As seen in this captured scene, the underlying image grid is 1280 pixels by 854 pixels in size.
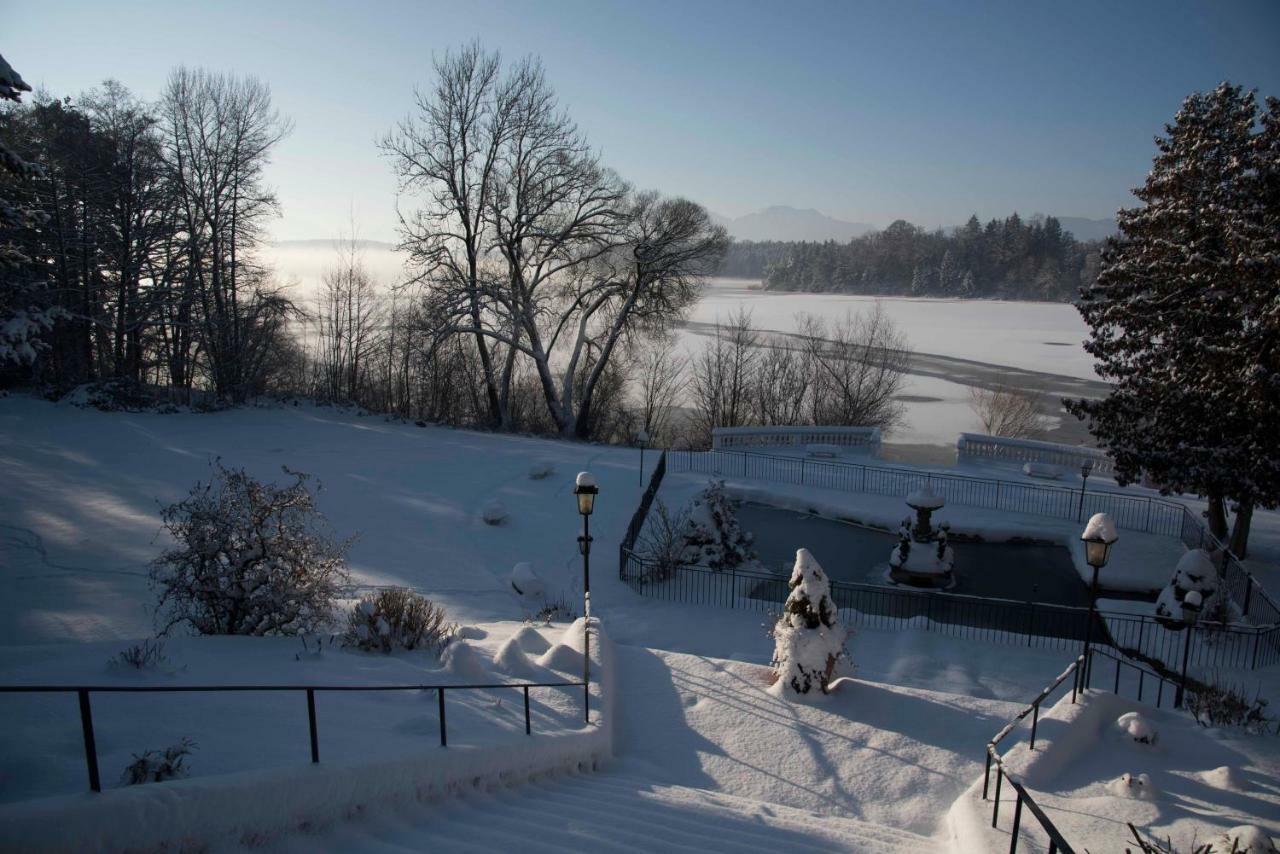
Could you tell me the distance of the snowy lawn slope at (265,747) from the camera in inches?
172

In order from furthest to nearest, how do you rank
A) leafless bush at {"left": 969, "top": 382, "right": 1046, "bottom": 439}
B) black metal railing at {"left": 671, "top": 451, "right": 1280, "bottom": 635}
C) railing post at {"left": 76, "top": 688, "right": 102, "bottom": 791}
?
leafless bush at {"left": 969, "top": 382, "right": 1046, "bottom": 439} → black metal railing at {"left": 671, "top": 451, "right": 1280, "bottom": 635} → railing post at {"left": 76, "top": 688, "right": 102, "bottom": 791}

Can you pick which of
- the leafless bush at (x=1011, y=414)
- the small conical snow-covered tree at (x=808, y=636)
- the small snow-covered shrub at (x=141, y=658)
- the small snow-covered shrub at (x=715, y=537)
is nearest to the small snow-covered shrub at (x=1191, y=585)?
the small conical snow-covered tree at (x=808, y=636)

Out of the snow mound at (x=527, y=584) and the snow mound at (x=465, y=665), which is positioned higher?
the snow mound at (x=465, y=665)

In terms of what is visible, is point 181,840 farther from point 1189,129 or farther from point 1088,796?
point 1189,129

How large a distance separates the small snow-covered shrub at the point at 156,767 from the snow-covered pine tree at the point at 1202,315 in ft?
53.4

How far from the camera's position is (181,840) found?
4477 millimetres

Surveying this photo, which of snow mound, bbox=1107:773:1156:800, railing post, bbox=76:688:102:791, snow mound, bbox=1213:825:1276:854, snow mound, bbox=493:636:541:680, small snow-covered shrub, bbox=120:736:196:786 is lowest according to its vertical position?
snow mound, bbox=1107:773:1156:800

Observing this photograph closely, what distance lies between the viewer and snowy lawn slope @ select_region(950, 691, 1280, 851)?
664 centimetres

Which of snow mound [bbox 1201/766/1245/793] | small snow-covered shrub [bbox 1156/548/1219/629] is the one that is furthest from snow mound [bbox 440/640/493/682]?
small snow-covered shrub [bbox 1156/548/1219/629]

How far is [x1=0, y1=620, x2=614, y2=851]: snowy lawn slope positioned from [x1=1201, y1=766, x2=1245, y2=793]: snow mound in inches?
249

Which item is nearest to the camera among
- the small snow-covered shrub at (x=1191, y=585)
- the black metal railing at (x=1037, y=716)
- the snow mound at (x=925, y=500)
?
the black metal railing at (x=1037, y=716)

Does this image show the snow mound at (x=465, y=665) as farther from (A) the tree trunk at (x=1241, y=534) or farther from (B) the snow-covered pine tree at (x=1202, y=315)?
(A) the tree trunk at (x=1241, y=534)

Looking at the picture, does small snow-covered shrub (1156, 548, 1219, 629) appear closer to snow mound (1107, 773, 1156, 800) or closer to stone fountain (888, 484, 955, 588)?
stone fountain (888, 484, 955, 588)

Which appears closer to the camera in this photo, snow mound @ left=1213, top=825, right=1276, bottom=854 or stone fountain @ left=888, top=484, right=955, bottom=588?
snow mound @ left=1213, top=825, right=1276, bottom=854
